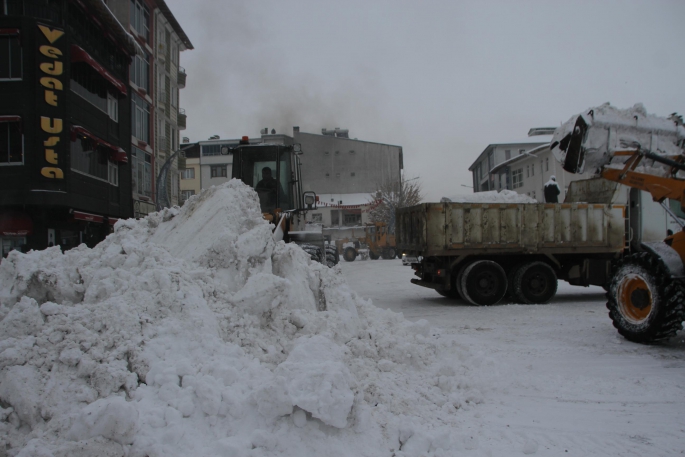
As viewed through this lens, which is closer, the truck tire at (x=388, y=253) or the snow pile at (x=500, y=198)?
the snow pile at (x=500, y=198)

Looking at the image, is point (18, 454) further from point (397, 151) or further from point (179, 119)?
point (397, 151)

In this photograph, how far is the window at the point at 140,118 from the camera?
27209mm

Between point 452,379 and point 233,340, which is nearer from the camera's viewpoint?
point 233,340

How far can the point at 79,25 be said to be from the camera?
20328mm

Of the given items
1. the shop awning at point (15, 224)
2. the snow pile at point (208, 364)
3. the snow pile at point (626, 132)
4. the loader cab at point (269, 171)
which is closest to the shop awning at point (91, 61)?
the shop awning at point (15, 224)

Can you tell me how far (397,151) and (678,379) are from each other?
182 ft

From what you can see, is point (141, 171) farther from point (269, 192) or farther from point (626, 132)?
point (626, 132)

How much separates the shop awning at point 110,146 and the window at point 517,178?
39.7m

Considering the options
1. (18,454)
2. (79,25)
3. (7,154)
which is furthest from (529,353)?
(79,25)

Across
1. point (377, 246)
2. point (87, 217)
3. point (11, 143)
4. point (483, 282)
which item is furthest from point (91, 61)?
point (377, 246)

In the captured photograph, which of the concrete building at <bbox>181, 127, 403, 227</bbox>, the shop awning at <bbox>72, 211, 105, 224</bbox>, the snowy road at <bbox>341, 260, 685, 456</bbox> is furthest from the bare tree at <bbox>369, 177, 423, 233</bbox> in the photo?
the snowy road at <bbox>341, 260, 685, 456</bbox>

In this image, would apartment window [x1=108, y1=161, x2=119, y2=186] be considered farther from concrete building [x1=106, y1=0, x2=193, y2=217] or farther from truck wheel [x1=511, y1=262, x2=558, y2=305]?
truck wheel [x1=511, y1=262, x2=558, y2=305]

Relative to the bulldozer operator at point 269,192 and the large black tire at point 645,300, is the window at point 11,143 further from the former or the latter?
Result: the large black tire at point 645,300

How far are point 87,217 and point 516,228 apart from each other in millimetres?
16553
